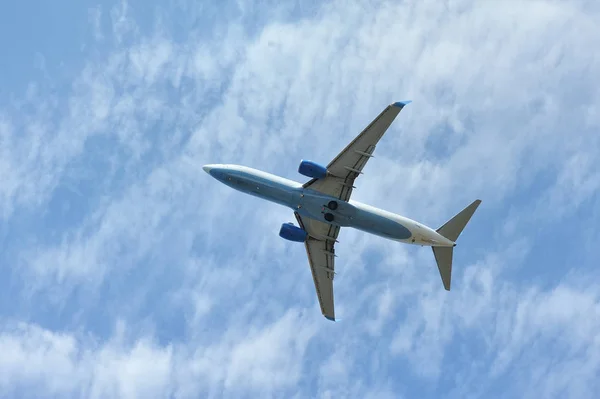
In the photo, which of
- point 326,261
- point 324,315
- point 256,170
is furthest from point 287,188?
point 324,315

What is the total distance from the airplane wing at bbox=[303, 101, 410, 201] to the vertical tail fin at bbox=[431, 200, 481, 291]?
1273 cm

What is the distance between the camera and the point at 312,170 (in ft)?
306

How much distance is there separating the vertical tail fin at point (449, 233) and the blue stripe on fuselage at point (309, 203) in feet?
14.6

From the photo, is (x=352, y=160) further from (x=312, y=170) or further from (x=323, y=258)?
(x=323, y=258)

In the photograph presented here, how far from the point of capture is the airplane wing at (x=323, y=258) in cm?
10069

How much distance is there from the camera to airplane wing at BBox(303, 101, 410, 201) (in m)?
88.2

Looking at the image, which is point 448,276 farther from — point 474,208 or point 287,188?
point 287,188

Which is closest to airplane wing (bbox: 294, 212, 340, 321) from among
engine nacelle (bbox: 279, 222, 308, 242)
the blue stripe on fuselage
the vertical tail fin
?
engine nacelle (bbox: 279, 222, 308, 242)

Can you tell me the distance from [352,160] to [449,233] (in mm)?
15024

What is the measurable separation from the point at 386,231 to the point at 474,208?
11171mm

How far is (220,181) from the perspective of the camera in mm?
99812

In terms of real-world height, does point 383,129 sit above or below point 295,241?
above

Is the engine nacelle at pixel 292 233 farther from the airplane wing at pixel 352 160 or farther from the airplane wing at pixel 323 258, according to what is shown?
the airplane wing at pixel 352 160

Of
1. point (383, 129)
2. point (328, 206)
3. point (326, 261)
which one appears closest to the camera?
point (383, 129)
